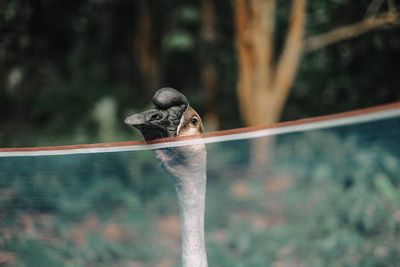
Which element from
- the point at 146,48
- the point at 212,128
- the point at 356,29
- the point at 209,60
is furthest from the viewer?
the point at 146,48

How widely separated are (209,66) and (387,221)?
576cm

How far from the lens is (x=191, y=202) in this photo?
1.56 m

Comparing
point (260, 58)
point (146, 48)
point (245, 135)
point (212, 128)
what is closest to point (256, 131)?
point (245, 135)

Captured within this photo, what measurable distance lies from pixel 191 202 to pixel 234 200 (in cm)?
13

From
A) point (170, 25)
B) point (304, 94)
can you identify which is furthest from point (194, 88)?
point (304, 94)

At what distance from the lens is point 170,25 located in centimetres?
812

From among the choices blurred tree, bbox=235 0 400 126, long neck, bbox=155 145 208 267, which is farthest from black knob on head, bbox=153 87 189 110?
blurred tree, bbox=235 0 400 126

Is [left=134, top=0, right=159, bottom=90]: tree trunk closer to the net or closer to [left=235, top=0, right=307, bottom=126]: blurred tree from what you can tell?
[left=235, top=0, right=307, bottom=126]: blurred tree

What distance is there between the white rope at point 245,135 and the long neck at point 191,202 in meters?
0.06

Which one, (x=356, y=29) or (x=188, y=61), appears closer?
(x=356, y=29)

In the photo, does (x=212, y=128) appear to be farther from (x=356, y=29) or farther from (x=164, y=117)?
(x=164, y=117)

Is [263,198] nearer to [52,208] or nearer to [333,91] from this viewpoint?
[52,208]

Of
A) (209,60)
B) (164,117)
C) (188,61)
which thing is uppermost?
(164,117)

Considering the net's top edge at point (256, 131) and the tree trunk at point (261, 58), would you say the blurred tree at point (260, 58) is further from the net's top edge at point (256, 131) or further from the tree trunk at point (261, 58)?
the net's top edge at point (256, 131)
